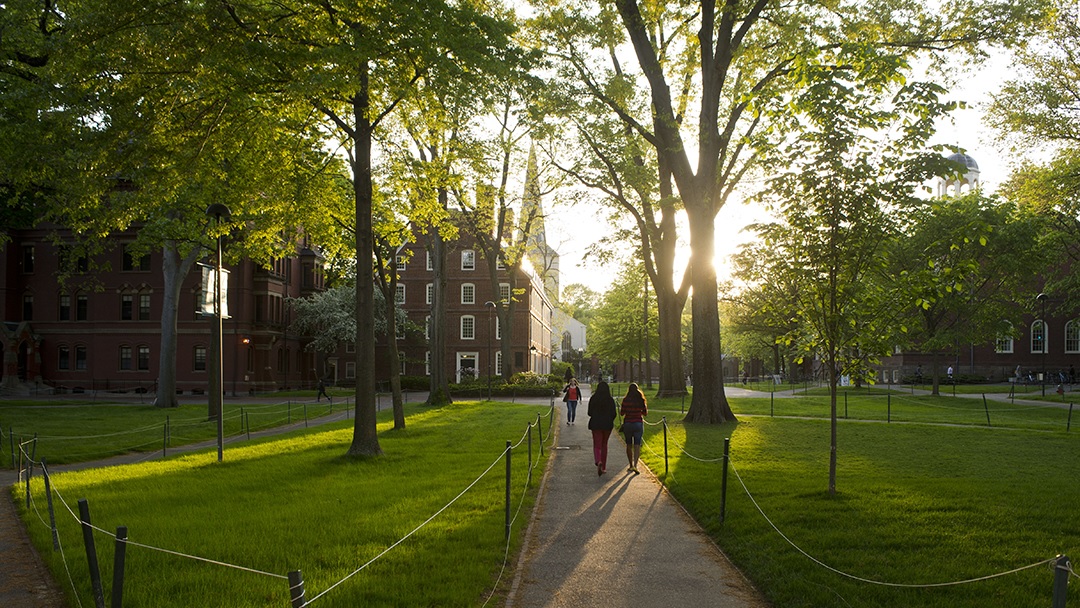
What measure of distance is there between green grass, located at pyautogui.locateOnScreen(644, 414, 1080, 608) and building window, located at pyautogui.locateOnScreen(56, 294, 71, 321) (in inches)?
1957

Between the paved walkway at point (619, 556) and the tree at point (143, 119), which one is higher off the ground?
the tree at point (143, 119)

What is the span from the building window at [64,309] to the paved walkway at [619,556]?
5240 centimetres

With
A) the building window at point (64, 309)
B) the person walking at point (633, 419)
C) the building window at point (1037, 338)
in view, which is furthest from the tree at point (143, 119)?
the building window at point (1037, 338)

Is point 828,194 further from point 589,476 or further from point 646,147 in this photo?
point 646,147

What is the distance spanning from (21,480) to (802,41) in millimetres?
22109

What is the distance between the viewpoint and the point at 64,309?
54.8m

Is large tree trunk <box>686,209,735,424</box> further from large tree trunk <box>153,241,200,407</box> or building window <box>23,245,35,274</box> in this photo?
building window <box>23,245,35,274</box>

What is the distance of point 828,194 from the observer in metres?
11.3

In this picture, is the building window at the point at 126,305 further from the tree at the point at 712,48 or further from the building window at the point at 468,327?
the tree at the point at 712,48

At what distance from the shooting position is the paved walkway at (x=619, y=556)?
692 cm

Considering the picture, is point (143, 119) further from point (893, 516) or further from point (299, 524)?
point (893, 516)

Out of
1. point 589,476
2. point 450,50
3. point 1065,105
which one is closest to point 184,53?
point 450,50

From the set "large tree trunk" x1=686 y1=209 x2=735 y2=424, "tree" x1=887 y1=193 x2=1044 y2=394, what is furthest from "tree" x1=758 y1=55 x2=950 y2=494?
"tree" x1=887 y1=193 x2=1044 y2=394

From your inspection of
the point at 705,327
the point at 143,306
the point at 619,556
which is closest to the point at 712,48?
the point at 705,327
